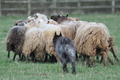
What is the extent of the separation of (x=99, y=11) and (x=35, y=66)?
23261 mm

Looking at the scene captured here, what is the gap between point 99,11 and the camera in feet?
107

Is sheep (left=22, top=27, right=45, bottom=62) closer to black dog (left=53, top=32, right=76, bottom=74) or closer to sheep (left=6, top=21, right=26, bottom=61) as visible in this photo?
sheep (left=6, top=21, right=26, bottom=61)

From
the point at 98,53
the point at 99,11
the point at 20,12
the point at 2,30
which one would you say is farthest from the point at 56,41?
the point at 99,11

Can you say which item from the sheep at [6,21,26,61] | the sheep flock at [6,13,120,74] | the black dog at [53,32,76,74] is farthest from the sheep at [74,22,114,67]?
the sheep at [6,21,26,61]

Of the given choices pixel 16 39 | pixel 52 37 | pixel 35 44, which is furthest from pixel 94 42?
pixel 16 39

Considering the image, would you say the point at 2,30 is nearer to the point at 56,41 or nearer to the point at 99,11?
the point at 56,41

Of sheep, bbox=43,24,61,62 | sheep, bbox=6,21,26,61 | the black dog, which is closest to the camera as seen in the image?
the black dog

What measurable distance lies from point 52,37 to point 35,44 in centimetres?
61

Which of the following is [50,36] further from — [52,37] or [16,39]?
[16,39]

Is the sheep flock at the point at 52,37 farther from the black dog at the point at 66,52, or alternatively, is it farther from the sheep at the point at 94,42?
the black dog at the point at 66,52

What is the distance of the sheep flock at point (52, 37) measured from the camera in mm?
10234

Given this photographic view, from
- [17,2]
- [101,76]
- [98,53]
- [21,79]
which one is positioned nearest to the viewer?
[21,79]

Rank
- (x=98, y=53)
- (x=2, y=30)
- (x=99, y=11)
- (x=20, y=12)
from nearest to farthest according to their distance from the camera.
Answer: (x=98, y=53)
(x=2, y=30)
(x=20, y=12)
(x=99, y=11)

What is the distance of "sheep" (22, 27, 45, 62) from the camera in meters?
11.2
